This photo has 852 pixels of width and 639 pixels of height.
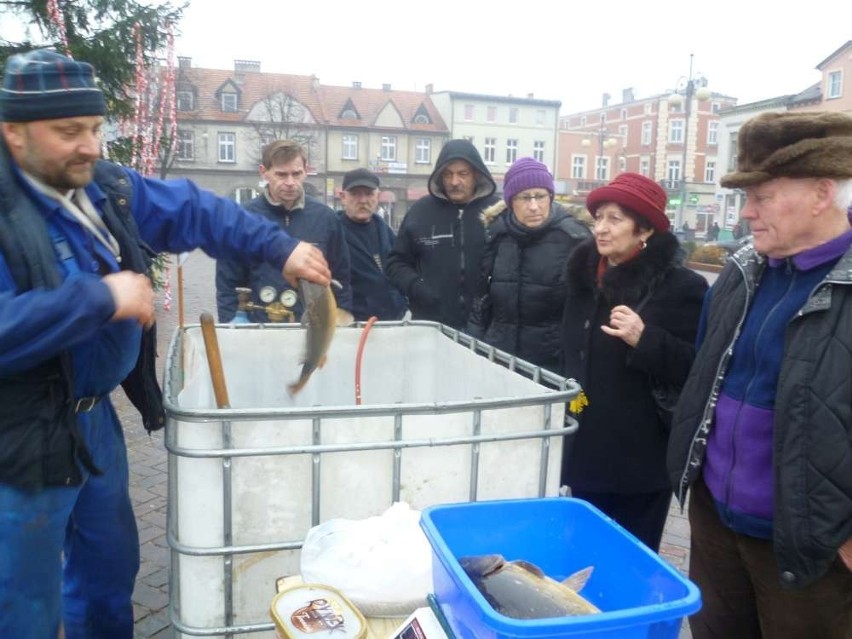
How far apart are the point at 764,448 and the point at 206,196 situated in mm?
A: 1901

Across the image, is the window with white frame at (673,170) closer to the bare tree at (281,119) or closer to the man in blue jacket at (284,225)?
the bare tree at (281,119)

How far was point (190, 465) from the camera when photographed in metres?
1.82

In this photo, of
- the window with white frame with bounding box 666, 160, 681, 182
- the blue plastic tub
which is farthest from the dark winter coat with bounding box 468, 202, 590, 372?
the window with white frame with bounding box 666, 160, 681, 182

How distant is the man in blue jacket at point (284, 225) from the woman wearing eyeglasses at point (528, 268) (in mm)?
1134

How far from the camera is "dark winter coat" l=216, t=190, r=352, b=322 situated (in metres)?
4.46

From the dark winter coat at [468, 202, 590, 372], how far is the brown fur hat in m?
1.47

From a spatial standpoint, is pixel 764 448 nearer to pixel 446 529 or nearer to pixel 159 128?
pixel 446 529

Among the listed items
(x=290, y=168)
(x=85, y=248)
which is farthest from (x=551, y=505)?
(x=290, y=168)

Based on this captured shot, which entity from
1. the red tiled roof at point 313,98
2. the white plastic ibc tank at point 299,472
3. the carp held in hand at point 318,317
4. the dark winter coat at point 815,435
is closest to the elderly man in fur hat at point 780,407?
the dark winter coat at point 815,435

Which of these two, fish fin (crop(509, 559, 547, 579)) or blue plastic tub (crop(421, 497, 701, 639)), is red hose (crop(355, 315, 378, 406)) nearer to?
blue plastic tub (crop(421, 497, 701, 639))

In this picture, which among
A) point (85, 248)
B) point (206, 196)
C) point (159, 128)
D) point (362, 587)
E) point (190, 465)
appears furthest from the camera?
point (159, 128)

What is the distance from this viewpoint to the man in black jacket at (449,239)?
447 centimetres

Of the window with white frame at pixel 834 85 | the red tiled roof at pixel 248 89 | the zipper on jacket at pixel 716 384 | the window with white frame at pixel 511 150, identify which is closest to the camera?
the zipper on jacket at pixel 716 384

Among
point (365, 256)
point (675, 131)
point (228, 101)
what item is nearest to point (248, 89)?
point (228, 101)
